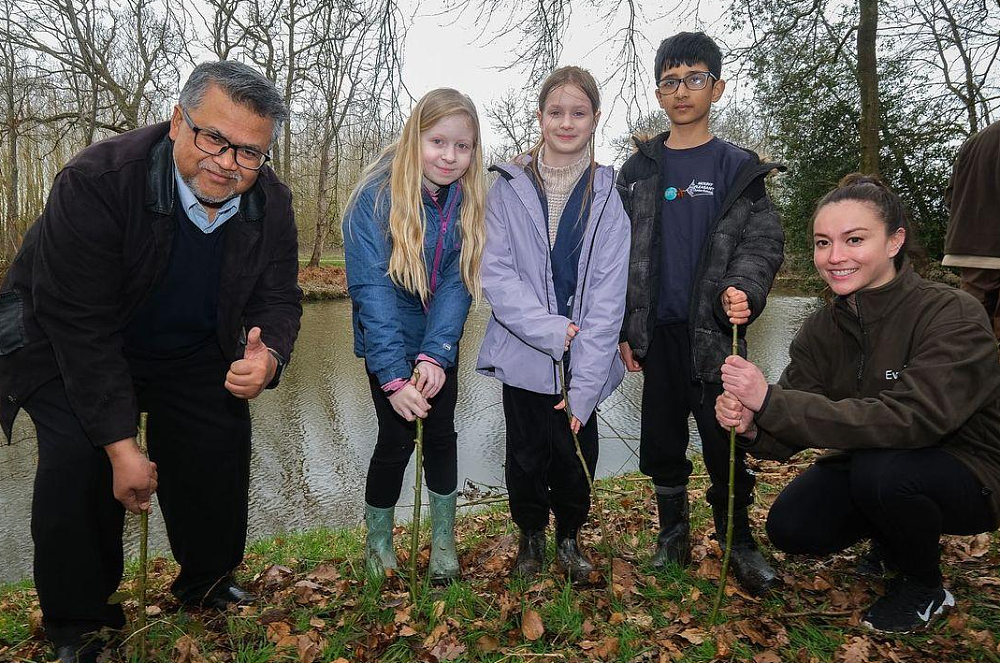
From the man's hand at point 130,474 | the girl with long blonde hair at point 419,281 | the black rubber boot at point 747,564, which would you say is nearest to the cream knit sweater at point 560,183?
the girl with long blonde hair at point 419,281

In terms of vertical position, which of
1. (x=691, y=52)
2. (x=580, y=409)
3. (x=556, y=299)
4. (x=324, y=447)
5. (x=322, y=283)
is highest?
(x=691, y=52)

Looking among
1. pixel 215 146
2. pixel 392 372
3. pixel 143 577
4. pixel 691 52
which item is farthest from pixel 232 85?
pixel 691 52

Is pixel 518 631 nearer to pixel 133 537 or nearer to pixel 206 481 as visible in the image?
pixel 206 481

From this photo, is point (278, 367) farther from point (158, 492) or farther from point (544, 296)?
point (544, 296)

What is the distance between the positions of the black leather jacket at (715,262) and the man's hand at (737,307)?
92mm

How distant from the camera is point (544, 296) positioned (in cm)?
276

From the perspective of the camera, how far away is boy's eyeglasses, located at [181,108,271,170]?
2299 millimetres

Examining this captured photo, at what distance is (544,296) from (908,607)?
1.77 meters

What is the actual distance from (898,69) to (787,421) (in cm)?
1206

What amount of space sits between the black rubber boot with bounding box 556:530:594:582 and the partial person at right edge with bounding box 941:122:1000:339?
2.59 meters

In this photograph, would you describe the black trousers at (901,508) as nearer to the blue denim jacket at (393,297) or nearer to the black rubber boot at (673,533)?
the black rubber boot at (673,533)

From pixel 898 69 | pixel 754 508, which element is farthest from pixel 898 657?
pixel 898 69

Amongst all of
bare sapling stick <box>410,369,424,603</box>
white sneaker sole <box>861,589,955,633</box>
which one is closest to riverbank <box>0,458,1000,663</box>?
white sneaker sole <box>861,589,955,633</box>

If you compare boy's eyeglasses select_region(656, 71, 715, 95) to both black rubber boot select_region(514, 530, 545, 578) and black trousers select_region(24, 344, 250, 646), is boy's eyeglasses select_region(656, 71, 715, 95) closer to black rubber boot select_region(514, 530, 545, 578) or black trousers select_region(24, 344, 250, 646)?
black rubber boot select_region(514, 530, 545, 578)
